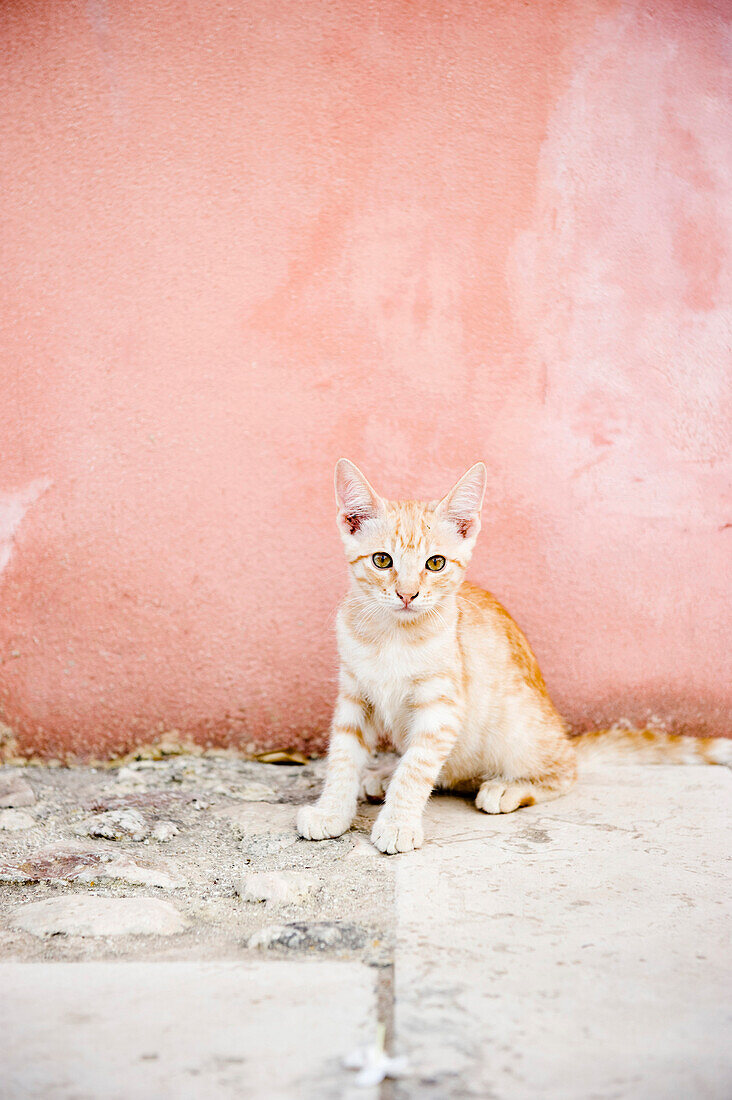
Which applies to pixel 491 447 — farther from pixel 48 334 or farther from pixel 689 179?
pixel 48 334

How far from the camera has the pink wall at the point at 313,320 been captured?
2930 mm

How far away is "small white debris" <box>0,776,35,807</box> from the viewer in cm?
257

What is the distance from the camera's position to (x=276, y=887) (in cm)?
187

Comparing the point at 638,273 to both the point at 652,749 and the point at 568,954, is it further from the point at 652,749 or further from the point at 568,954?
the point at 568,954

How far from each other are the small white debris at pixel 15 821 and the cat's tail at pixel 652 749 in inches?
70.9

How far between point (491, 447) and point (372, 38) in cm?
154

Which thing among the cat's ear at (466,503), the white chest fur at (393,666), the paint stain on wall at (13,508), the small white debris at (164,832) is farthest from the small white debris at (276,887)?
the paint stain on wall at (13,508)

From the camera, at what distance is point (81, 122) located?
9.60 feet

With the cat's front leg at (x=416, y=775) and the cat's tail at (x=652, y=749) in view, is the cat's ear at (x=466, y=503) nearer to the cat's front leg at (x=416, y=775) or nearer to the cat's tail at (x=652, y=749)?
the cat's front leg at (x=416, y=775)

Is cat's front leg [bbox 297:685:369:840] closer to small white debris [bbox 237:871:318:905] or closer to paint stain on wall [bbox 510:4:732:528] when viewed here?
small white debris [bbox 237:871:318:905]

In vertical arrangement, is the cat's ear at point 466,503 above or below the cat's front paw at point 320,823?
above

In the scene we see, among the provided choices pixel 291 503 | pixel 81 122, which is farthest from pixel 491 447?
pixel 81 122

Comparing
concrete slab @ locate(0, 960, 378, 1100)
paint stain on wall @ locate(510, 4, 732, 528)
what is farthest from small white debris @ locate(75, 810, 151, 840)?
paint stain on wall @ locate(510, 4, 732, 528)

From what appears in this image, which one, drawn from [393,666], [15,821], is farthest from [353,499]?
[15,821]
